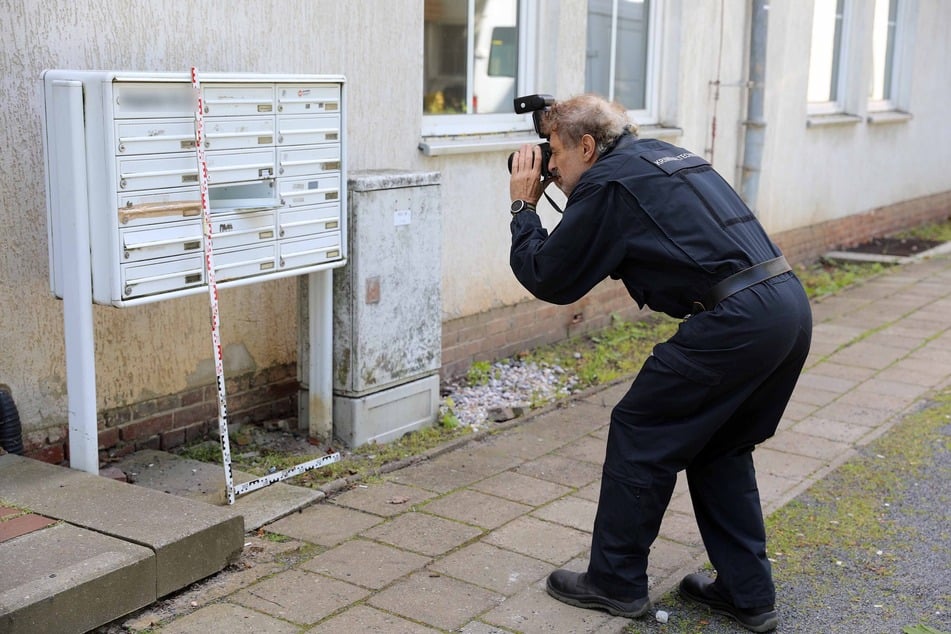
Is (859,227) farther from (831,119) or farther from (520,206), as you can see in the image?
(520,206)

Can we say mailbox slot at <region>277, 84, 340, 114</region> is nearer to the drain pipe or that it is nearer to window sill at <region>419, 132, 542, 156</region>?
Result: window sill at <region>419, 132, 542, 156</region>

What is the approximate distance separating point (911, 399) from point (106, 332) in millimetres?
4683

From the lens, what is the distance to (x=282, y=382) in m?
5.73

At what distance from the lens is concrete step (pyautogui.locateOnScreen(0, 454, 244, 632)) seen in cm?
339

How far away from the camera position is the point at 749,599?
3.83 m

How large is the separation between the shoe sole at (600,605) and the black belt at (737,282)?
3.56 feet

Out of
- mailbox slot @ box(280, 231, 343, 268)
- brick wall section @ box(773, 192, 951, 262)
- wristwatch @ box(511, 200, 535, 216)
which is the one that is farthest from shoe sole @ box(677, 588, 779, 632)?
brick wall section @ box(773, 192, 951, 262)

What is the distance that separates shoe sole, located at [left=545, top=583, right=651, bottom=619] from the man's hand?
1409 millimetres

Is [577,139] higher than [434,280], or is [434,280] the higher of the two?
[577,139]

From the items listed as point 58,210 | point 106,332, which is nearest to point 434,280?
point 106,332

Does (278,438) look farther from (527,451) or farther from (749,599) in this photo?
(749,599)

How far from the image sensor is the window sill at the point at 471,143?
20.6 ft

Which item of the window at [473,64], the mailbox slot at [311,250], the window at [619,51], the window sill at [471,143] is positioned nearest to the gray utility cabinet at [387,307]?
the mailbox slot at [311,250]

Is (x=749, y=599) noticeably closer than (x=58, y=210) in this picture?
Yes
